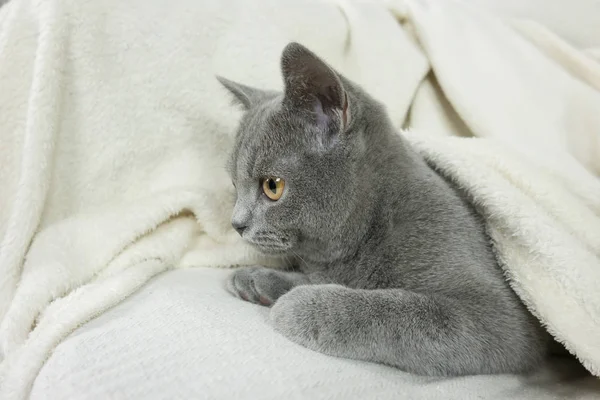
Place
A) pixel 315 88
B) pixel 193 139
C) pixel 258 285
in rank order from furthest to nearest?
pixel 193 139 < pixel 258 285 < pixel 315 88

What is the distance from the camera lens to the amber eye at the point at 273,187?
0.83 metres

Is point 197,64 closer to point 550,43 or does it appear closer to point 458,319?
point 458,319

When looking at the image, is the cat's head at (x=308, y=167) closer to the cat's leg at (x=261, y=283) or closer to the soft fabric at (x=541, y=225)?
the cat's leg at (x=261, y=283)

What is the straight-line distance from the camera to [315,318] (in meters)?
0.73

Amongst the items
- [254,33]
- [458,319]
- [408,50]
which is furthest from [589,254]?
[254,33]

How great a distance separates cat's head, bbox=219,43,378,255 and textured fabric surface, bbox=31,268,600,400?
0.54 feet

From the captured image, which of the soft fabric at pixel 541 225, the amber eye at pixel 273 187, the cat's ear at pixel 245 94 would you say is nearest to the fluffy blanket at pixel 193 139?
the soft fabric at pixel 541 225

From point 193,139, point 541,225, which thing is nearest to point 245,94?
point 193,139

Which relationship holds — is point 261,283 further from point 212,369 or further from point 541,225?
point 541,225

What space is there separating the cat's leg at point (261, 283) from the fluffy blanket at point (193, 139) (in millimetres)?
148

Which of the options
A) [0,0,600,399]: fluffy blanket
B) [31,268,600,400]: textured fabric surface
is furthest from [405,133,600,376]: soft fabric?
[31,268,600,400]: textured fabric surface

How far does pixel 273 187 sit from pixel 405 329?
331 millimetres

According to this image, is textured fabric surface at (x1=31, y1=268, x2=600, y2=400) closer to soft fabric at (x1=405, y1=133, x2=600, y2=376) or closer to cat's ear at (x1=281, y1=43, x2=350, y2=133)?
soft fabric at (x1=405, y1=133, x2=600, y2=376)

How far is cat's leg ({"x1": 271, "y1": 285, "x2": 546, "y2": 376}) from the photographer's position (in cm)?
71
